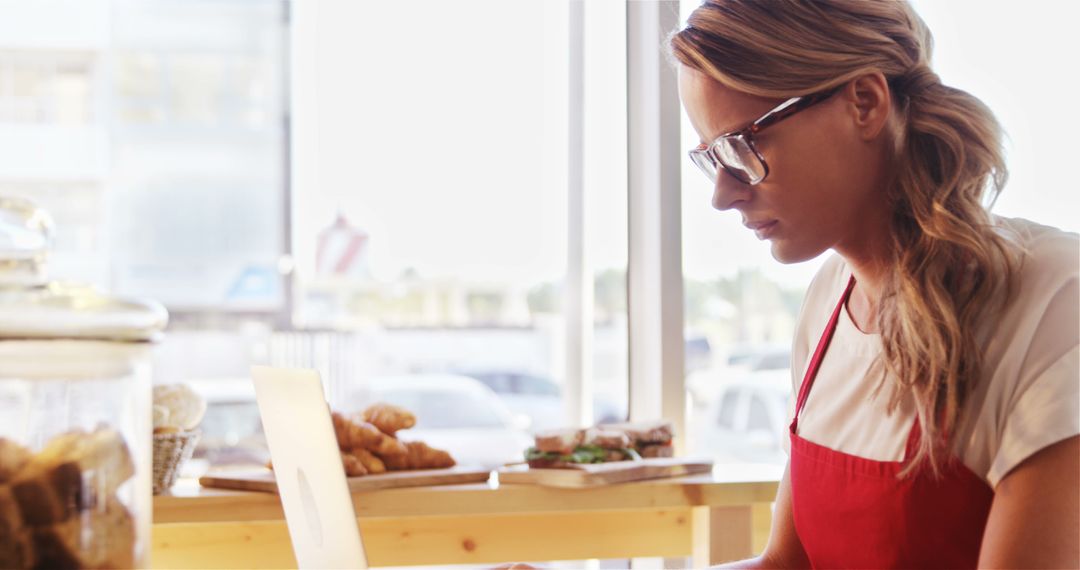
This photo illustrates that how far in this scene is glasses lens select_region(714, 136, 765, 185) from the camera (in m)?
1.30

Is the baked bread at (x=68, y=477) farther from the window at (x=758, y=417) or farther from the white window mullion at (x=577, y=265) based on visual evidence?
the window at (x=758, y=417)

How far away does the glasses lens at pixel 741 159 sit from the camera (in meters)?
1.30

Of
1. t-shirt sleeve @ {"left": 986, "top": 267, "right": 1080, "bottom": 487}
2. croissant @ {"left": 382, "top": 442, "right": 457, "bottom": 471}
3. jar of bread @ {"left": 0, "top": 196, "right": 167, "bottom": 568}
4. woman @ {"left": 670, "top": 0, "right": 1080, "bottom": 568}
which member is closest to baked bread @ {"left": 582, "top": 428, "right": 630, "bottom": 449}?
croissant @ {"left": 382, "top": 442, "right": 457, "bottom": 471}

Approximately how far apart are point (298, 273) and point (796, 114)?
Answer: 7.30ft

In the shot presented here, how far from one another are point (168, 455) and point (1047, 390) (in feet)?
5.01

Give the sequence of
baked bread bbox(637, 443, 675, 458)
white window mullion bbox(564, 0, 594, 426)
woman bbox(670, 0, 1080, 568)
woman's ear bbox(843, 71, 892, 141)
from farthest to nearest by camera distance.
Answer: white window mullion bbox(564, 0, 594, 426) < baked bread bbox(637, 443, 675, 458) < woman's ear bbox(843, 71, 892, 141) < woman bbox(670, 0, 1080, 568)

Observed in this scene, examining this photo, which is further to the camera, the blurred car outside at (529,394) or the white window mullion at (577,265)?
the blurred car outside at (529,394)

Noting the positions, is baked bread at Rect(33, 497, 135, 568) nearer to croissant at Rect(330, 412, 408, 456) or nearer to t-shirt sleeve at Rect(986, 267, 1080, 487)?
t-shirt sleeve at Rect(986, 267, 1080, 487)

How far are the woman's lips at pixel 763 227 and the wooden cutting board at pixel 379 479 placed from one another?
0.98 metres

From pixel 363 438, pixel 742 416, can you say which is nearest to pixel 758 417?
pixel 742 416

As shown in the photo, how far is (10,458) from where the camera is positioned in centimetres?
62

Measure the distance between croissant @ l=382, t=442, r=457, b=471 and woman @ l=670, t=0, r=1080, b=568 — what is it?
0.97 meters

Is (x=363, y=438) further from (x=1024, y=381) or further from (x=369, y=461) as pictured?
(x=1024, y=381)

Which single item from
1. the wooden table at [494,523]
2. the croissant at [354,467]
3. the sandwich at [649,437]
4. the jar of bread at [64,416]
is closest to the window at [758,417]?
the wooden table at [494,523]
